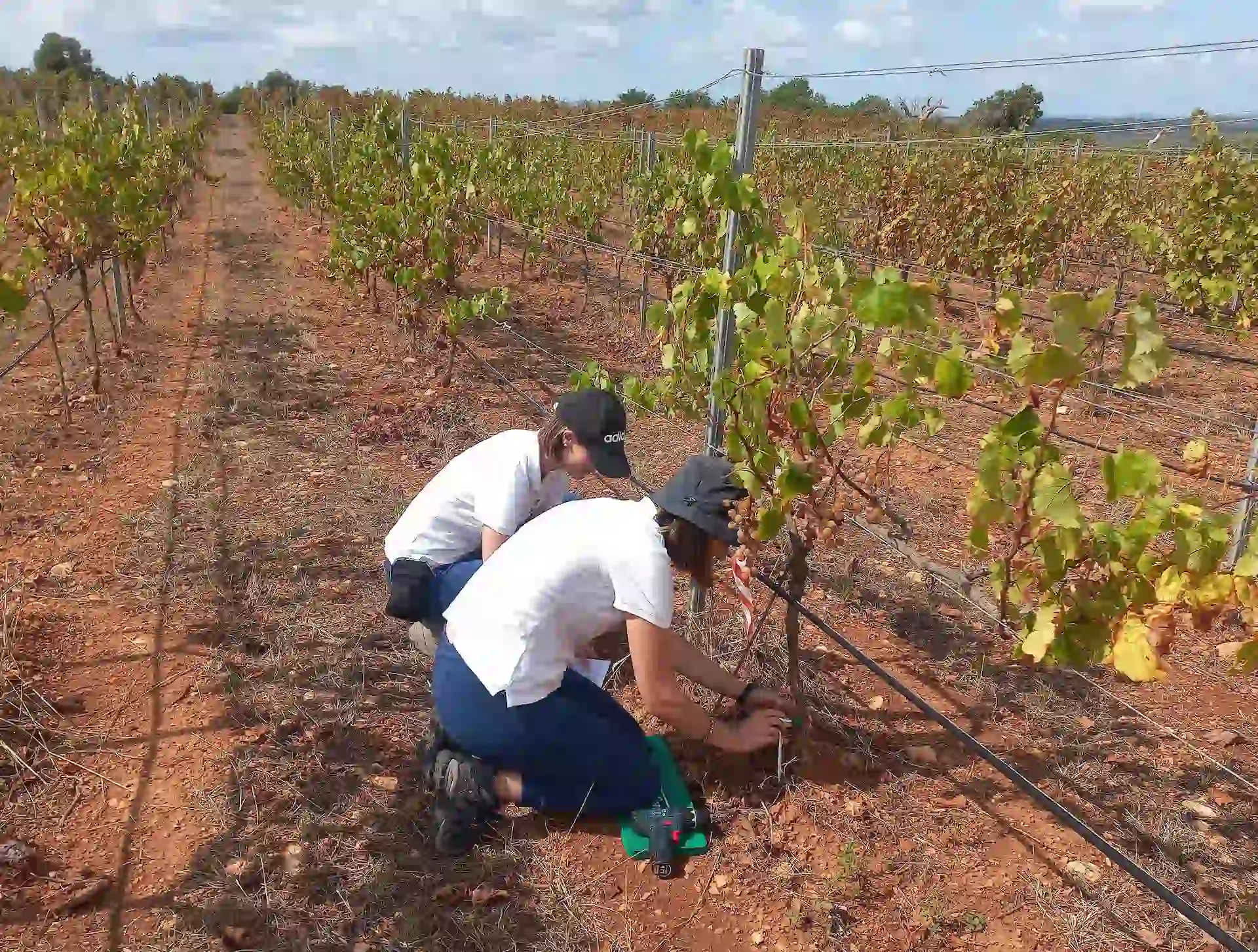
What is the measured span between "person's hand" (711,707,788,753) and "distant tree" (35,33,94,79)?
172 feet

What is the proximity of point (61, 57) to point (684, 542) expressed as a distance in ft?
186

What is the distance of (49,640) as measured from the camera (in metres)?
3.29

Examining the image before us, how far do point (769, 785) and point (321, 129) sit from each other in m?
19.2

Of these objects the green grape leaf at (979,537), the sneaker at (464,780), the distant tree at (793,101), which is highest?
the distant tree at (793,101)

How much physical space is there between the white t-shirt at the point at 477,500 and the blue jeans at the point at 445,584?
5cm

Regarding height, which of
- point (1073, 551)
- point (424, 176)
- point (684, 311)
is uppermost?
point (424, 176)

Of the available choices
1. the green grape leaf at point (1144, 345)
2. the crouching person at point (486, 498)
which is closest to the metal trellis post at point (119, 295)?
the crouching person at point (486, 498)

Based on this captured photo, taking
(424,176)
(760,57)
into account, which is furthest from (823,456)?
(424,176)

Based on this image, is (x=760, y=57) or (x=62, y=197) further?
(x=62, y=197)

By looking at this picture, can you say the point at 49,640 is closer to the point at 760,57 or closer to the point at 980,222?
the point at 760,57

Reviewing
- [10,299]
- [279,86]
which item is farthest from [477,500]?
[279,86]

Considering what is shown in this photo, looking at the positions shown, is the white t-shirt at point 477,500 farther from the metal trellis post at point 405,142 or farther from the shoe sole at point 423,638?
the metal trellis post at point 405,142

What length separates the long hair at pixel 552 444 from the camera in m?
2.78

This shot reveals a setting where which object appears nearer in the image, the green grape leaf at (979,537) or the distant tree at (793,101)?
the green grape leaf at (979,537)
